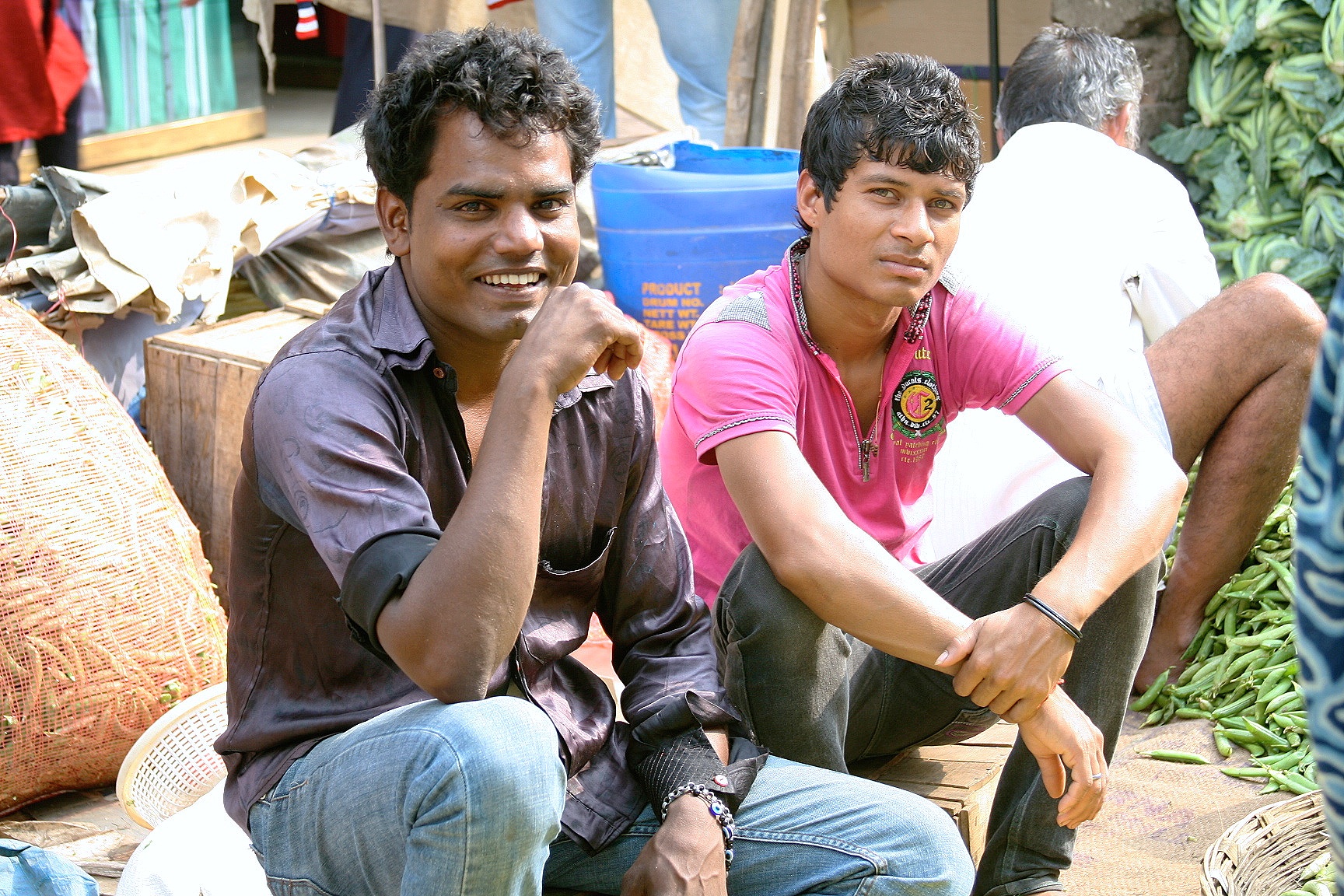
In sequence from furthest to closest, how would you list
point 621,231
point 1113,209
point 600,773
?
1. point 621,231
2. point 1113,209
3. point 600,773

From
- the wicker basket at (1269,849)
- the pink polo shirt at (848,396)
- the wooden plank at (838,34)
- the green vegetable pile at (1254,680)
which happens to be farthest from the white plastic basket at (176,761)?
the wooden plank at (838,34)

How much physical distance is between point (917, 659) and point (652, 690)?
428 mm

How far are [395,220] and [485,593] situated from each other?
2.14 ft

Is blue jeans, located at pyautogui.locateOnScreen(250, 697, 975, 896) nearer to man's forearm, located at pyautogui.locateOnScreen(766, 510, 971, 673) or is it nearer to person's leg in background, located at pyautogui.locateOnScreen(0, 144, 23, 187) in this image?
man's forearm, located at pyautogui.locateOnScreen(766, 510, 971, 673)

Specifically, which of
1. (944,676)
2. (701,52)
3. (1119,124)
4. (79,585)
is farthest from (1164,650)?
(701,52)

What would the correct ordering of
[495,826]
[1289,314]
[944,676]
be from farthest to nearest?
1. [1289,314]
2. [944,676]
3. [495,826]

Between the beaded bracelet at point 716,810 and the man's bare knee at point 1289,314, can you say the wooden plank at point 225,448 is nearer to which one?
the beaded bracelet at point 716,810

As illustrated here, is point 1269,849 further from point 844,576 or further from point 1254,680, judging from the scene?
point 844,576

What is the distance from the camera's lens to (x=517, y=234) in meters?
1.84

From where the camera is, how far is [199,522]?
364 cm

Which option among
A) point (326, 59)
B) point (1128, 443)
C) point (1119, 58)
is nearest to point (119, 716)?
point (1128, 443)

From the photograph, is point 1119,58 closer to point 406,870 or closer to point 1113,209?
point 1113,209

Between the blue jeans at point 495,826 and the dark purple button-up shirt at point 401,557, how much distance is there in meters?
0.08

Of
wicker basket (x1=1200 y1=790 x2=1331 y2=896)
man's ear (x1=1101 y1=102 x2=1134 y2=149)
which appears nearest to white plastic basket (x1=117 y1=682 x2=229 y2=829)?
wicker basket (x1=1200 y1=790 x2=1331 y2=896)
